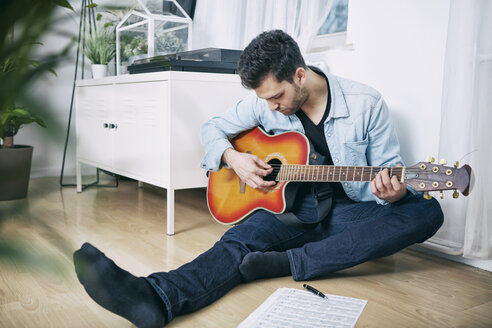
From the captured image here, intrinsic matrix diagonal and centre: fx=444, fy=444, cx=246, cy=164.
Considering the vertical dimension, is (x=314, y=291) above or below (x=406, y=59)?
below

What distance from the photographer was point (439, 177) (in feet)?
3.83

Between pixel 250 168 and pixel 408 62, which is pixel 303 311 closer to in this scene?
pixel 250 168

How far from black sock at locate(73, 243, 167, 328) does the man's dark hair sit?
27.9 inches

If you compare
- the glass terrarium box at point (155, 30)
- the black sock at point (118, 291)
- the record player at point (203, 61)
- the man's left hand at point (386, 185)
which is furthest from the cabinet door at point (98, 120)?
the man's left hand at point (386, 185)

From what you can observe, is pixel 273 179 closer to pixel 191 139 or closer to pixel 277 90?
pixel 277 90

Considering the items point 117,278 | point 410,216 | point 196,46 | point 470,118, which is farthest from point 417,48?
point 196,46

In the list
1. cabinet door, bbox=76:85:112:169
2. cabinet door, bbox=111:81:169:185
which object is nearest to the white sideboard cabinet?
cabinet door, bbox=111:81:169:185

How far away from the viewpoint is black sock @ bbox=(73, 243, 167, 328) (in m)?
0.95

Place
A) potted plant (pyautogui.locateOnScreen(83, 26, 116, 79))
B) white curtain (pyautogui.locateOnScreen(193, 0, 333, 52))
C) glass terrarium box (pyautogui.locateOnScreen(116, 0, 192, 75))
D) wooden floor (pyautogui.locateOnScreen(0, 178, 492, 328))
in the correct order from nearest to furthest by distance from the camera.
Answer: wooden floor (pyautogui.locateOnScreen(0, 178, 492, 328)), white curtain (pyautogui.locateOnScreen(193, 0, 333, 52)), glass terrarium box (pyautogui.locateOnScreen(116, 0, 192, 75)), potted plant (pyautogui.locateOnScreen(83, 26, 116, 79))

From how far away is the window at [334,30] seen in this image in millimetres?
2125

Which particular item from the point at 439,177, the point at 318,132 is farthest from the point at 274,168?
the point at 439,177

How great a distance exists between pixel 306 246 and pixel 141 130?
3.41 feet

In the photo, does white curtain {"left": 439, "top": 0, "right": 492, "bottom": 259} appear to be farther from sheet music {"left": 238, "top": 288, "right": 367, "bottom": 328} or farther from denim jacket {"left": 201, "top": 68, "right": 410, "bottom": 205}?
sheet music {"left": 238, "top": 288, "right": 367, "bottom": 328}

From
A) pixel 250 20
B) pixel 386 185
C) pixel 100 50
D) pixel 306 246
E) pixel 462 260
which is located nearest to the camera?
pixel 386 185
